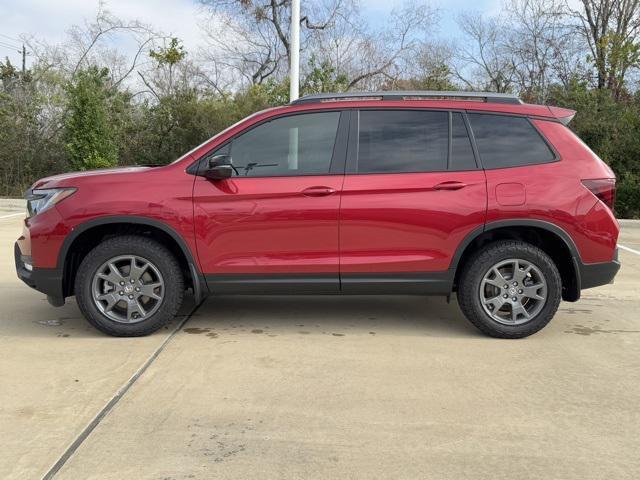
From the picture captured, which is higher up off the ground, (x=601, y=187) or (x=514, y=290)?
(x=601, y=187)

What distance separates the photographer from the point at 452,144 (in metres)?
4.81

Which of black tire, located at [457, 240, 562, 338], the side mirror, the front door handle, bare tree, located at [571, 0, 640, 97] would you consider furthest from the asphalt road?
bare tree, located at [571, 0, 640, 97]

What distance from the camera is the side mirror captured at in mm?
4559

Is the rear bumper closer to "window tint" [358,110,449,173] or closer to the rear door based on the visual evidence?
the rear door

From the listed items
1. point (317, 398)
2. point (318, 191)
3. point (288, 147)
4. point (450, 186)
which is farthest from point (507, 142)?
point (317, 398)

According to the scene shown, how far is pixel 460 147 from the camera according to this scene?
4809mm

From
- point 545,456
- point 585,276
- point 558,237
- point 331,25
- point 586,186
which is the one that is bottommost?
point 545,456

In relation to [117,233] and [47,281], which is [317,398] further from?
[47,281]

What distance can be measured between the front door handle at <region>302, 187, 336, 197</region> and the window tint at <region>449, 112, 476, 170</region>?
0.97m

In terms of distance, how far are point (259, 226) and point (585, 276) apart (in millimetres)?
2597

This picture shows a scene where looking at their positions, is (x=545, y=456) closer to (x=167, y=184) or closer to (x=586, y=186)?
(x=586, y=186)

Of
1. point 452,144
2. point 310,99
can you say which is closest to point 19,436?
point 310,99

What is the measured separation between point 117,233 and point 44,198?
63 cm

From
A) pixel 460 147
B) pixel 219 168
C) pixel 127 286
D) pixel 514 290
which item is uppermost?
pixel 460 147
